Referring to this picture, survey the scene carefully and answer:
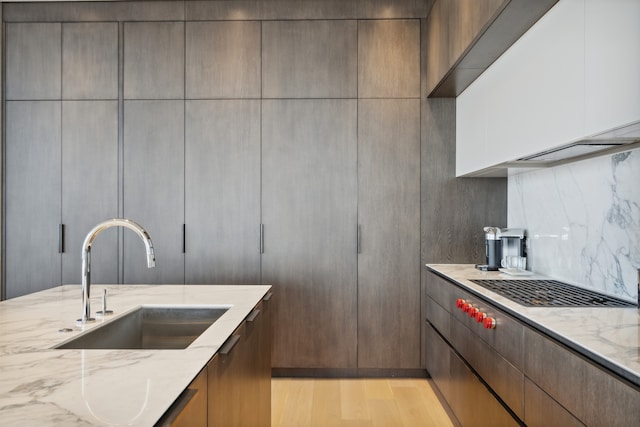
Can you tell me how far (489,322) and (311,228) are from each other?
1776mm

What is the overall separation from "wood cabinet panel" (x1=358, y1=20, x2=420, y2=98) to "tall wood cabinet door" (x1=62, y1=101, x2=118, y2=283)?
2025mm


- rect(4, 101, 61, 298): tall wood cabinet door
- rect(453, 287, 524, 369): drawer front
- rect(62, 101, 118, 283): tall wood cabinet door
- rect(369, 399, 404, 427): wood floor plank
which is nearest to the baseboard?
rect(369, 399, 404, 427): wood floor plank

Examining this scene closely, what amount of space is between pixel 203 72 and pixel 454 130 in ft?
6.68

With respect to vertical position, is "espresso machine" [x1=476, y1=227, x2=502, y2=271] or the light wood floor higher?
"espresso machine" [x1=476, y1=227, x2=502, y2=271]

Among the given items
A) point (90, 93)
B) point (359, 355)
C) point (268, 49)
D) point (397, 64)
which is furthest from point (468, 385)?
point (90, 93)

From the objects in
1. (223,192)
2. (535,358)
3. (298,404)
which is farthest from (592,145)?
(223,192)

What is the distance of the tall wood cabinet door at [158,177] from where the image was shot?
3.57m

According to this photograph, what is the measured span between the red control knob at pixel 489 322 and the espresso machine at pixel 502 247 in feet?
3.48

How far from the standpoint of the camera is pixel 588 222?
2.29 meters

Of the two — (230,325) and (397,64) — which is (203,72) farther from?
(230,325)

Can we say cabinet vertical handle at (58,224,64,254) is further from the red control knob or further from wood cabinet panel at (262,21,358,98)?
the red control knob

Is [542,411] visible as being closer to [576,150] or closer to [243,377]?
[243,377]

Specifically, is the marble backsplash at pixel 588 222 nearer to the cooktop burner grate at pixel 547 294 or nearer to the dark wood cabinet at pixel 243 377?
the cooktop burner grate at pixel 547 294

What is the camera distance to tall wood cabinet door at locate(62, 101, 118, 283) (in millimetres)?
3604
